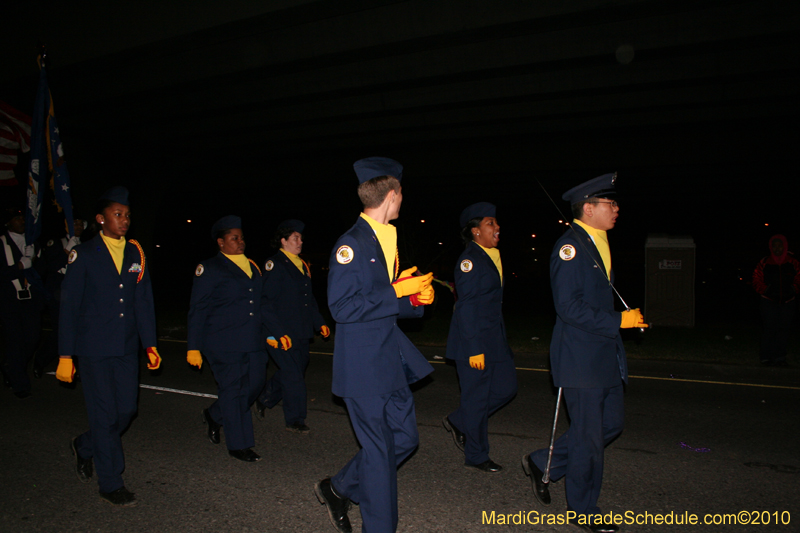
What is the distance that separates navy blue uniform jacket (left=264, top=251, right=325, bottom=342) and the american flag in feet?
16.3

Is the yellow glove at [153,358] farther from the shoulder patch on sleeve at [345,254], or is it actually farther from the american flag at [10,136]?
the american flag at [10,136]

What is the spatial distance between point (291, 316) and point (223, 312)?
77 centimetres

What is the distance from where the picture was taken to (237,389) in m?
4.87

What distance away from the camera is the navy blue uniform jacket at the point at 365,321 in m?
2.99

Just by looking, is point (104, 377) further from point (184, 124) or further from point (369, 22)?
point (184, 124)

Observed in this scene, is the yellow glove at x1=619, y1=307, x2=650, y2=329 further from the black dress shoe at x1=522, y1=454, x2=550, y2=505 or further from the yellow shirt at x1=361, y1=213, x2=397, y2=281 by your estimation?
the yellow shirt at x1=361, y1=213, x2=397, y2=281

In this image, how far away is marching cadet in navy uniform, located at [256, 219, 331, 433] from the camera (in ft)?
18.1

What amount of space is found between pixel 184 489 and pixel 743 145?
1876 cm

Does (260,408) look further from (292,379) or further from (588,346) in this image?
(588,346)

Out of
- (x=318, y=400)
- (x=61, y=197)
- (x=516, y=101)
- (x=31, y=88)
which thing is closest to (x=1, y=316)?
(x=61, y=197)

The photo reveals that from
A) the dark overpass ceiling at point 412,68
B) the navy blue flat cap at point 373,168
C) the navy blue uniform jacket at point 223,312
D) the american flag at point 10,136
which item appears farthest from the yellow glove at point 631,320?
the american flag at point 10,136

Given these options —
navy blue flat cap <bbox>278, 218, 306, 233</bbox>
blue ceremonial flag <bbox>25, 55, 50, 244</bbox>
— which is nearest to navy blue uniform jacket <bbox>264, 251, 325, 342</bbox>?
navy blue flat cap <bbox>278, 218, 306, 233</bbox>

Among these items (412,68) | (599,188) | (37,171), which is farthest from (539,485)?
(412,68)

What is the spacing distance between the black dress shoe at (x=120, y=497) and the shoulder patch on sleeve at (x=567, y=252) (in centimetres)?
334
